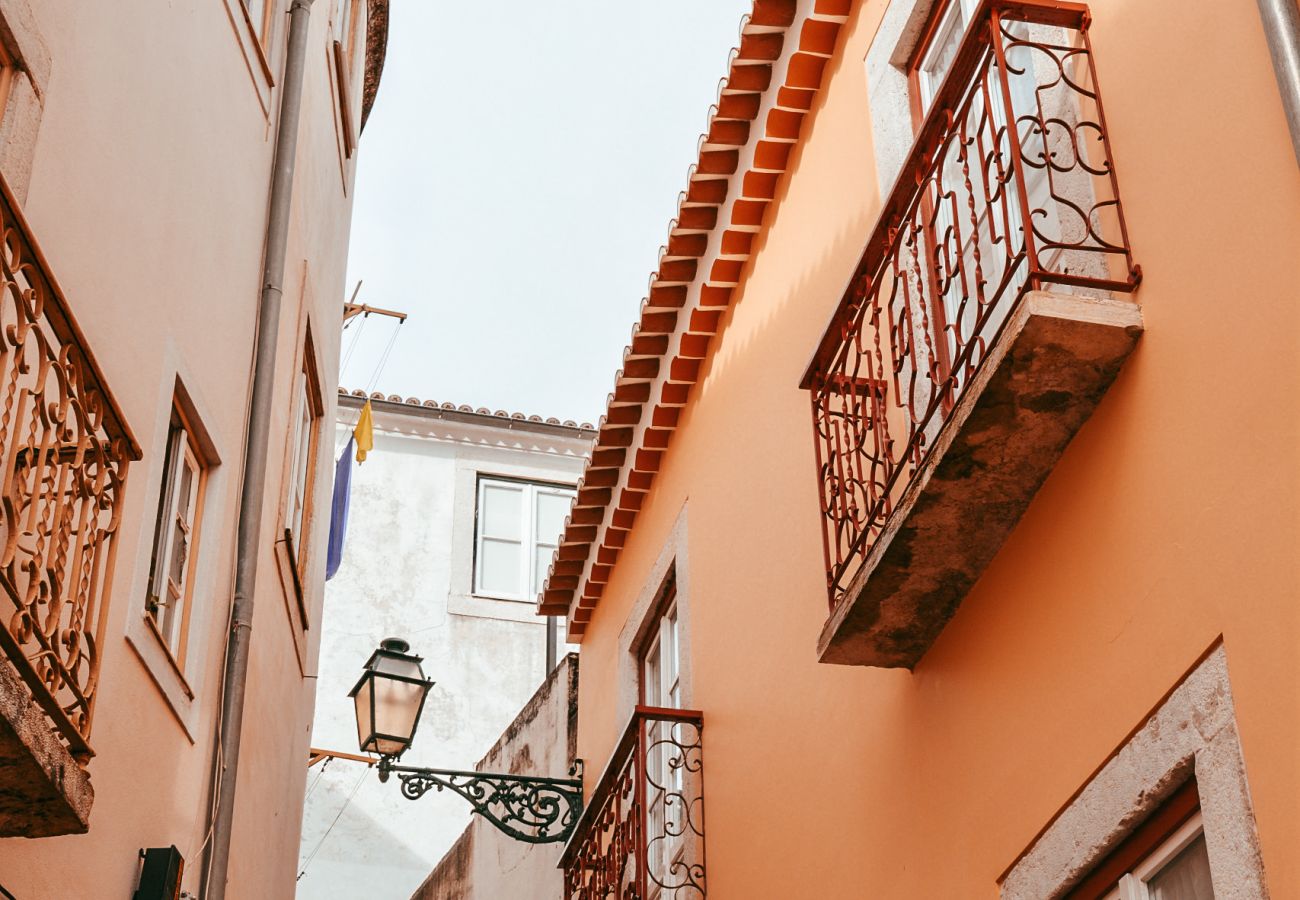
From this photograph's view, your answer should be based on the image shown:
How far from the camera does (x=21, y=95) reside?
17.3 feet

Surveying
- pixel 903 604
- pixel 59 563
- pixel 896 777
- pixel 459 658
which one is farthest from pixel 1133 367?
pixel 459 658

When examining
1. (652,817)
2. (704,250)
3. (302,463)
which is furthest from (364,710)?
(704,250)

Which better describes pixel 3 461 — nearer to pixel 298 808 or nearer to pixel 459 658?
pixel 298 808

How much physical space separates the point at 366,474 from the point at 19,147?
1436 cm

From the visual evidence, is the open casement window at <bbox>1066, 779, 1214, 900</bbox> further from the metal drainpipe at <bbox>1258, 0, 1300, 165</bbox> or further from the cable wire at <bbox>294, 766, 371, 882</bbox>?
the cable wire at <bbox>294, 766, 371, 882</bbox>

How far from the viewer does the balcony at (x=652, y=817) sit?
8195 mm

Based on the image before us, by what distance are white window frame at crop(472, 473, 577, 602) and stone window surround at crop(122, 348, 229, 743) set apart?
1133 cm

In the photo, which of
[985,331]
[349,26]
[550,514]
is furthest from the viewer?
[550,514]

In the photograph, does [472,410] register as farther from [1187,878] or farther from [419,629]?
[1187,878]

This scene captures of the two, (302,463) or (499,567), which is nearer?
(302,463)

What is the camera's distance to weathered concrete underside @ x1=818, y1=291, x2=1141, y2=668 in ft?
14.6

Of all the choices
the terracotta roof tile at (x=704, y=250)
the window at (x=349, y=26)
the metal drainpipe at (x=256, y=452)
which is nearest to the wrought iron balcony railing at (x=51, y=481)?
the metal drainpipe at (x=256, y=452)

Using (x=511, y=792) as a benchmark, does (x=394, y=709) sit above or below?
above

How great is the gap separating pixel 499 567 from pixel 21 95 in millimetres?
14156
